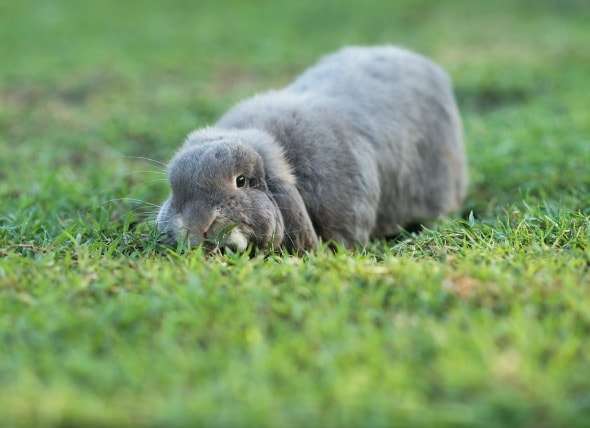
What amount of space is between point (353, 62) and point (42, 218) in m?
2.17

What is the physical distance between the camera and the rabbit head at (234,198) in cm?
347

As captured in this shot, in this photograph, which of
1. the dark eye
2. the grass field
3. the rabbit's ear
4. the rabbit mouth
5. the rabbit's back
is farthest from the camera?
the rabbit's back

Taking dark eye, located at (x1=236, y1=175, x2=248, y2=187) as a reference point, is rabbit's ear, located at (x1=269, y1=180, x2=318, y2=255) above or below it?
below

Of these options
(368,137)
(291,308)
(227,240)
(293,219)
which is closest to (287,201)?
(293,219)

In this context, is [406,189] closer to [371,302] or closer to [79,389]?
[371,302]

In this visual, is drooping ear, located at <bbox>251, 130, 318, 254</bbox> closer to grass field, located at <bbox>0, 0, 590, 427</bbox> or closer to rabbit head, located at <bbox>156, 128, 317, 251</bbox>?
rabbit head, located at <bbox>156, 128, 317, 251</bbox>

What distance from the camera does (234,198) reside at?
3527mm

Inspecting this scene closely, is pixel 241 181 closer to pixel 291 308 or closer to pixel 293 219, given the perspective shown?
pixel 293 219

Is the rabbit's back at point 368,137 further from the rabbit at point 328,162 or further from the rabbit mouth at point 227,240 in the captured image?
the rabbit mouth at point 227,240

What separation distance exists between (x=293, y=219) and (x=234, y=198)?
0.38 metres

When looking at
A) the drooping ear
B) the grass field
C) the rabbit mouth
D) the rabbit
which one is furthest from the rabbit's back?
the rabbit mouth

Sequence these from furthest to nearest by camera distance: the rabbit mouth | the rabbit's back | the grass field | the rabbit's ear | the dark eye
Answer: the rabbit's back → the rabbit's ear → the dark eye → the rabbit mouth → the grass field

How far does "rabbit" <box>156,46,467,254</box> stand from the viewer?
355 centimetres

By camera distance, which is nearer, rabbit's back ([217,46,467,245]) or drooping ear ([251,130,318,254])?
drooping ear ([251,130,318,254])
